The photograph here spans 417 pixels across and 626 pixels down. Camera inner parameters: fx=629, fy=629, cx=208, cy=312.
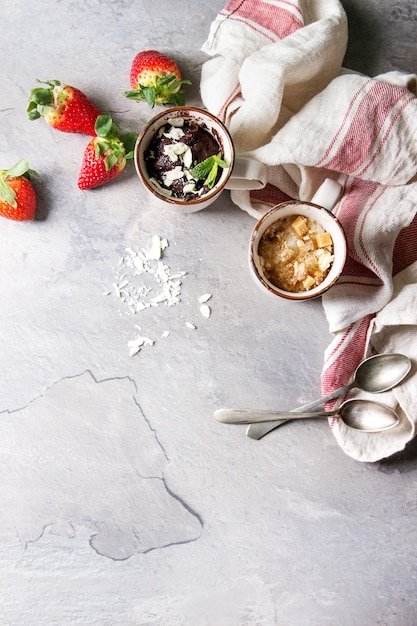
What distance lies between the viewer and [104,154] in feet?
4.08

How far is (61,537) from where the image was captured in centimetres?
129

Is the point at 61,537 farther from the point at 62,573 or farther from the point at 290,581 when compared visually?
the point at 290,581

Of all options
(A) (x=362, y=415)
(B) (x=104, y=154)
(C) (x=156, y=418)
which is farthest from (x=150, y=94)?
(A) (x=362, y=415)

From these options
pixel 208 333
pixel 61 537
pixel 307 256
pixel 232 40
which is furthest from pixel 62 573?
pixel 232 40

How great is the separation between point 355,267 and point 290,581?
0.65 m

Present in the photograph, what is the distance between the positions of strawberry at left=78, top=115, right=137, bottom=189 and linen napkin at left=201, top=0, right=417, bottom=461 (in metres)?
0.20

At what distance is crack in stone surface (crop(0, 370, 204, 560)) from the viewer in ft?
4.22

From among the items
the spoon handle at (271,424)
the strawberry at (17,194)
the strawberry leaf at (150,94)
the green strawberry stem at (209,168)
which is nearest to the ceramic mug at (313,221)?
the green strawberry stem at (209,168)

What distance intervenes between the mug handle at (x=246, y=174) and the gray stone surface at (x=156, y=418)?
0.11m

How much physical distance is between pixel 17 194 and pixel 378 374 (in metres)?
0.80

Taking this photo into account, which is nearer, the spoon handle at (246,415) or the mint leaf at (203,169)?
the mint leaf at (203,169)

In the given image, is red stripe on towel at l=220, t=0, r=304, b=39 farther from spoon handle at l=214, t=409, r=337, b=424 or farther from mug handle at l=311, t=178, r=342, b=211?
spoon handle at l=214, t=409, r=337, b=424

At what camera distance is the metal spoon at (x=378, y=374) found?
4.04ft

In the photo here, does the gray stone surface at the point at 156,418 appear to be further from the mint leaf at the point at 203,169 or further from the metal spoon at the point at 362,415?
the mint leaf at the point at 203,169
